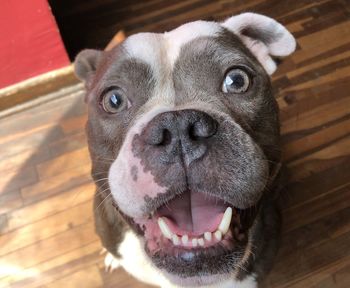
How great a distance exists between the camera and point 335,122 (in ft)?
9.18

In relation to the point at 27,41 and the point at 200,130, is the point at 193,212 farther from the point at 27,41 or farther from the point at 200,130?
the point at 27,41

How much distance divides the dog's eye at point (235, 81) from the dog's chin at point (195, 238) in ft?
1.15

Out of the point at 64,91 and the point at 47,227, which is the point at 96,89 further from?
the point at 64,91

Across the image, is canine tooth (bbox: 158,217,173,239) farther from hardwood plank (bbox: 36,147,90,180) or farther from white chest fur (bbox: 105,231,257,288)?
hardwood plank (bbox: 36,147,90,180)

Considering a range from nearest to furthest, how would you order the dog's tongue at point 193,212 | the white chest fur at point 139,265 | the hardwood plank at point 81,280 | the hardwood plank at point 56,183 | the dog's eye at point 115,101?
the dog's tongue at point 193,212 → the dog's eye at point 115,101 → the white chest fur at point 139,265 → the hardwood plank at point 81,280 → the hardwood plank at point 56,183

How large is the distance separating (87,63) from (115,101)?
1.39 feet

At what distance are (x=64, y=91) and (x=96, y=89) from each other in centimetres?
125

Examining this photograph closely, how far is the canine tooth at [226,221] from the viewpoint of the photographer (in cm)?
148

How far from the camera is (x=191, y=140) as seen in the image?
4.42ft

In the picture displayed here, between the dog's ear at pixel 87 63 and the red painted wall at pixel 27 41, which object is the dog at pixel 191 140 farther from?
the red painted wall at pixel 27 41

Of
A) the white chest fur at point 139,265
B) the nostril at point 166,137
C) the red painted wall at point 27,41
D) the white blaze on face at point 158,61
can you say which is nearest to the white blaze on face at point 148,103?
the white blaze on face at point 158,61

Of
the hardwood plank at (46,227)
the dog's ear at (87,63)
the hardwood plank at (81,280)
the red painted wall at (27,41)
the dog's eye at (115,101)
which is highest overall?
the dog's eye at (115,101)

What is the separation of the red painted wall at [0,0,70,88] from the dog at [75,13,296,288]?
789 mm

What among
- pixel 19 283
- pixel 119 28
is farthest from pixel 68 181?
pixel 119 28
